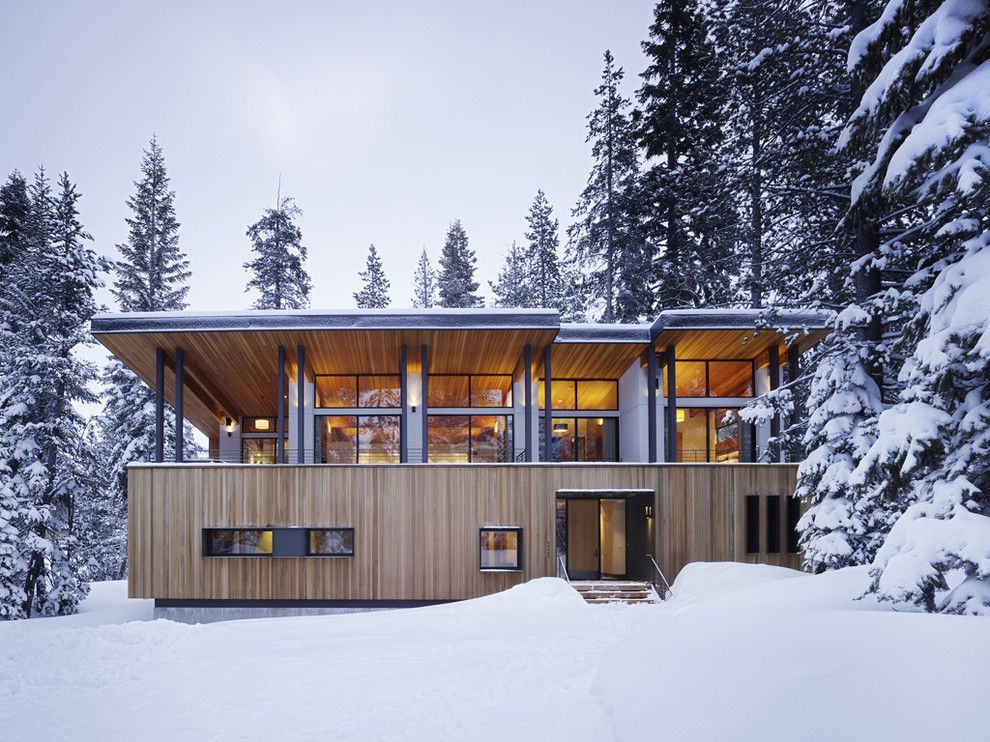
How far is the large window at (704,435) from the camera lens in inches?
745

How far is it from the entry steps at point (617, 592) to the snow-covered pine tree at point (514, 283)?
2598cm

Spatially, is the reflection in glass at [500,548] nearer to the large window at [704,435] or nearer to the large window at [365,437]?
the large window at [365,437]

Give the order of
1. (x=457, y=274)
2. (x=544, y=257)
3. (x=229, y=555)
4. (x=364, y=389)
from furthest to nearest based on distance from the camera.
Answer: (x=457, y=274) < (x=544, y=257) < (x=364, y=389) < (x=229, y=555)

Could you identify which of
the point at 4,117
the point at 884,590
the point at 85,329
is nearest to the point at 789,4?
the point at 884,590

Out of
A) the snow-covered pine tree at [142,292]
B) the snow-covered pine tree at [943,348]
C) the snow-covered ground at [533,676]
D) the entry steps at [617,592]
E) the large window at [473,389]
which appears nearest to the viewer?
the snow-covered ground at [533,676]

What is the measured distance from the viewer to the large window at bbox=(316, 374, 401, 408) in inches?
762

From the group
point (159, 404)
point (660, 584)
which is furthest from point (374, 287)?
point (660, 584)

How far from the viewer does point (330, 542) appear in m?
15.1

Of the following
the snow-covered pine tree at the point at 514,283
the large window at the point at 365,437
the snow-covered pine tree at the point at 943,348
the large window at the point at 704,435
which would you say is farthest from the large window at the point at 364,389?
the snow-covered pine tree at the point at 514,283

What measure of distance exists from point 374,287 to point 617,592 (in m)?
31.8

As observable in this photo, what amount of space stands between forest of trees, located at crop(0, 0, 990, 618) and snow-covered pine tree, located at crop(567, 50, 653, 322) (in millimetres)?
89

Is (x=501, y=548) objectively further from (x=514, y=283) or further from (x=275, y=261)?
(x=514, y=283)

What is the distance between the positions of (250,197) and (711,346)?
16401cm

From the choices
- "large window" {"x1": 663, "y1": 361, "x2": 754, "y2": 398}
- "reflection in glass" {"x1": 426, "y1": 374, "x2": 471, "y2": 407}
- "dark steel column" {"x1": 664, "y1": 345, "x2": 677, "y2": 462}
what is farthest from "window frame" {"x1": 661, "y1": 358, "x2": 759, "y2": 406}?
"reflection in glass" {"x1": 426, "y1": 374, "x2": 471, "y2": 407}
